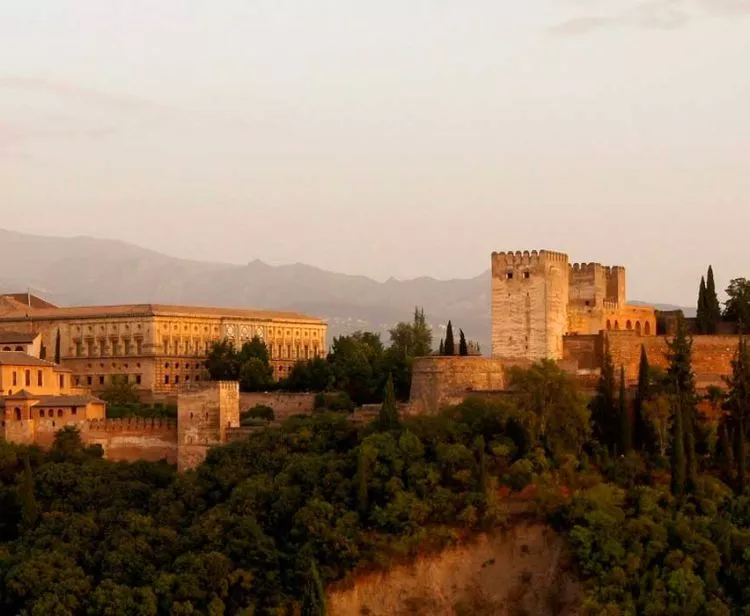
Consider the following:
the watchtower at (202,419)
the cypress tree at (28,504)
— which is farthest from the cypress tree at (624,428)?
the cypress tree at (28,504)

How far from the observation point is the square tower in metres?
49.6

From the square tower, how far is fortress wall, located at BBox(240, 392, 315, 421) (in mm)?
6738

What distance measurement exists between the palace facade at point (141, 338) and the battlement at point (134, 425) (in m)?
17.1

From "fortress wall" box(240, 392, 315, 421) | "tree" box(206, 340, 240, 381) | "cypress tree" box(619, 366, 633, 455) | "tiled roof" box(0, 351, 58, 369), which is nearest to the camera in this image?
"cypress tree" box(619, 366, 633, 455)

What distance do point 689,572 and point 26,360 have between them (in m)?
25.2

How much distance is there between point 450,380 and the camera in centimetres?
4769

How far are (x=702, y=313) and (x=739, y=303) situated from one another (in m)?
1.09

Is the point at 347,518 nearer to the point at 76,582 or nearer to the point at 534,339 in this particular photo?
the point at 76,582

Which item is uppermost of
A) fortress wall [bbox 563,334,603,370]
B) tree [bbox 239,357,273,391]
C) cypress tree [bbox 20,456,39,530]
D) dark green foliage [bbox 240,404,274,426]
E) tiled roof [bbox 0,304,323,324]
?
tiled roof [bbox 0,304,323,324]

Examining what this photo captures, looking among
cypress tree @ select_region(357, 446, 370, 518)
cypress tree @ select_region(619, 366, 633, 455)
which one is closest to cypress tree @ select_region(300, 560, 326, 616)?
cypress tree @ select_region(357, 446, 370, 518)

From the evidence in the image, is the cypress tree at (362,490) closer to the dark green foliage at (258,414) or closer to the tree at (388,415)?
the tree at (388,415)

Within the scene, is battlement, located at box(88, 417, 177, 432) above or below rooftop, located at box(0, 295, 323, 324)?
below

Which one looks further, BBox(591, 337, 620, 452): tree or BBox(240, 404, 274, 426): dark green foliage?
BBox(240, 404, 274, 426): dark green foliage

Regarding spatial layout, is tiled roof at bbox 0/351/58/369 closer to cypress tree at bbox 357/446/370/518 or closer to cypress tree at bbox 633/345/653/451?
cypress tree at bbox 357/446/370/518
